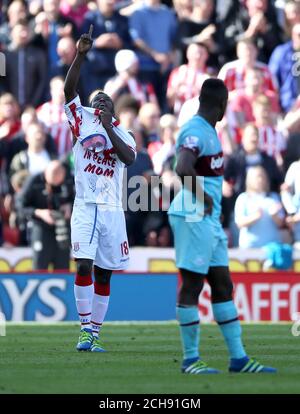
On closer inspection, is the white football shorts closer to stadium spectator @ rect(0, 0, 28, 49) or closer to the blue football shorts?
the blue football shorts

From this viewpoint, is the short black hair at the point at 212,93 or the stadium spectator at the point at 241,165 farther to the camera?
Result: the stadium spectator at the point at 241,165

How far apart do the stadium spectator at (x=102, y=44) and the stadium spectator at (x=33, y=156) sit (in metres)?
1.86

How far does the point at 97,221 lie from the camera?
12.2m

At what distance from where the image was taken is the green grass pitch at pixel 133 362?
8875 millimetres

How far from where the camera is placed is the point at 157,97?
2114 cm

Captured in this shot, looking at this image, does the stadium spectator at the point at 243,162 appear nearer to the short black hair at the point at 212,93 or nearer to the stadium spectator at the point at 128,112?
the stadium spectator at the point at 128,112

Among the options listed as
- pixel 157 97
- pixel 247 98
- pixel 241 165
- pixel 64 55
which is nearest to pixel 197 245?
pixel 241 165

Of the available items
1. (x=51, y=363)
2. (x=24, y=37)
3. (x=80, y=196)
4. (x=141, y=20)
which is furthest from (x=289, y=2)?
(x=51, y=363)

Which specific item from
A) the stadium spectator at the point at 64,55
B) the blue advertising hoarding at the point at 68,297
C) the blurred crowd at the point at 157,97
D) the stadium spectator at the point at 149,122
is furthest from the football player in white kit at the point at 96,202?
the stadium spectator at the point at 64,55

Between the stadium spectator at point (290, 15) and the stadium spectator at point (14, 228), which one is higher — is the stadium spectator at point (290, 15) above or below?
above

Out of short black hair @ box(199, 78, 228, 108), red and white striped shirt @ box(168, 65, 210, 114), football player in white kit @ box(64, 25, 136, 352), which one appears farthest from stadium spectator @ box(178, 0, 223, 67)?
short black hair @ box(199, 78, 228, 108)

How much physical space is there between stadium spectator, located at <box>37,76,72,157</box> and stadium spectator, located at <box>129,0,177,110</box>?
1880 mm

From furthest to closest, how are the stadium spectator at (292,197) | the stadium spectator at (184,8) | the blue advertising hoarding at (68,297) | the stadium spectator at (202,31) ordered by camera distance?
the stadium spectator at (184,8) → the stadium spectator at (202,31) → the stadium spectator at (292,197) → the blue advertising hoarding at (68,297)

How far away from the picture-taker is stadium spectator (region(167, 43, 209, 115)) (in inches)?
795
